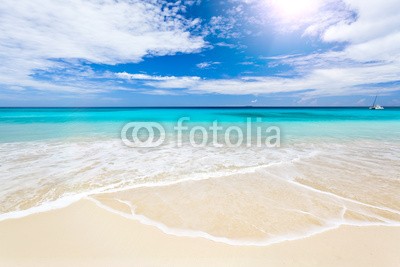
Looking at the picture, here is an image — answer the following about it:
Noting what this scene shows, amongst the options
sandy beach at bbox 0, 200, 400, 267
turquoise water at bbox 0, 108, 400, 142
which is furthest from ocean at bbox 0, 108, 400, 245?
turquoise water at bbox 0, 108, 400, 142

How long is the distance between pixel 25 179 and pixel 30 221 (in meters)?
3.15

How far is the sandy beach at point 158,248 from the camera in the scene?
3352mm

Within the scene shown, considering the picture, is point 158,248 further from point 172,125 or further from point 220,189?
point 172,125

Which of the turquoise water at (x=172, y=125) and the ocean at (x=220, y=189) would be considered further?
the turquoise water at (x=172, y=125)

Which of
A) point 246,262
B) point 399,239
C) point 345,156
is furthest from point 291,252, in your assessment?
point 345,156

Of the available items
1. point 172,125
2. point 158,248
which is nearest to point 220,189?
point 158,248

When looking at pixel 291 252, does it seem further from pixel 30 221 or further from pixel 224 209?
pixel 30 221

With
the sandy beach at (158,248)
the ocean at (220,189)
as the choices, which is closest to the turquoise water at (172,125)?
the ocean at (220,189)

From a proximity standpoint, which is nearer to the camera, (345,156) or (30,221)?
(30,221)

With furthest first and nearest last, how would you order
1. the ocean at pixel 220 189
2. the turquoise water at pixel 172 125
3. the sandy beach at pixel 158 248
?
the turquoise water at pixel 172 125, the ocean at pixel 220 189, the sandy beach at pixel 158 248

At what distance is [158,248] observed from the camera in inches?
144

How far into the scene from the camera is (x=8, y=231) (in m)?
4.05

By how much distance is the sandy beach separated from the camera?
11.0ft

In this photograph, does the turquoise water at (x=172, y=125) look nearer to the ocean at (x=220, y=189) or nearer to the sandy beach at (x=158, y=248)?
the ocean at (x=220, y=189)
